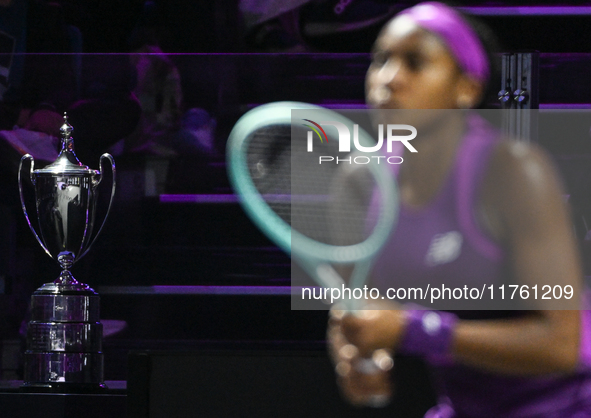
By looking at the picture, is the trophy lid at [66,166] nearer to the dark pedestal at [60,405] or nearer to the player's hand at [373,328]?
the dark pedestal at [60,405]

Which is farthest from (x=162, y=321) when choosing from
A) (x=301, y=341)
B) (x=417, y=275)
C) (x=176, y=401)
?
(x=417, y=275)

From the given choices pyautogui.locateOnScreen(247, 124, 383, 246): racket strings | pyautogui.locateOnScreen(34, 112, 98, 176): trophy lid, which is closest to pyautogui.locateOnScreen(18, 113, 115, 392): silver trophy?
pyautogui.locateOnScreen(34, 112, 98, 176): trophy lid

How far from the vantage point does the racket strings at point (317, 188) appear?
1.07 metres

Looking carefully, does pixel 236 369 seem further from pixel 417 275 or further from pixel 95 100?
pixel 95 100

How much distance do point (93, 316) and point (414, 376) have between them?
97 centimetres

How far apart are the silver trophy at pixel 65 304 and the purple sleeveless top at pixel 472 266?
1.36 meters

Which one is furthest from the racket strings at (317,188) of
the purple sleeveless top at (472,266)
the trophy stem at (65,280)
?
the trophy stem at (65,280)

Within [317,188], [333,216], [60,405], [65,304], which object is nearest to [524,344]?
[333,216]

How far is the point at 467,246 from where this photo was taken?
0.74 m

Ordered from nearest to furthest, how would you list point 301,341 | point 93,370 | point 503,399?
point 503,399
point 93,370
point 301,341

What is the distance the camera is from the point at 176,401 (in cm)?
143

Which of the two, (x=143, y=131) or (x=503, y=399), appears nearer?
(x=503, y=399)

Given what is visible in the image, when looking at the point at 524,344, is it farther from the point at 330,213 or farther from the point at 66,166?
the point at 66,166

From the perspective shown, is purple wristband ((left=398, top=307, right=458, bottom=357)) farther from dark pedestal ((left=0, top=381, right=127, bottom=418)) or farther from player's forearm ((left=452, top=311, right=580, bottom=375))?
dark pedestal ((left=0, top=381, right=127, bottom=418))
